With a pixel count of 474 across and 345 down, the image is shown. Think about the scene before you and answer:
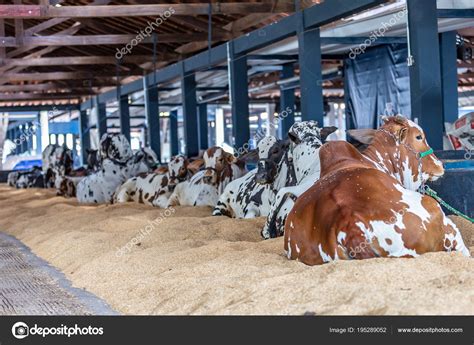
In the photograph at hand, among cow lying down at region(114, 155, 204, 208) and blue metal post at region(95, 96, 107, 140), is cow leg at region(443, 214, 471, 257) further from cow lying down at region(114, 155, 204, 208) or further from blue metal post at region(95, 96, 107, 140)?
blue metal post at region(95, 96, 107, 140)

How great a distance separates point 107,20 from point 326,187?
13870 mm

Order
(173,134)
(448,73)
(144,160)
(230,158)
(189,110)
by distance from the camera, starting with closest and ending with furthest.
Result: (230,158) < (448,73) < (144,160) < (189,110) < (173,134)

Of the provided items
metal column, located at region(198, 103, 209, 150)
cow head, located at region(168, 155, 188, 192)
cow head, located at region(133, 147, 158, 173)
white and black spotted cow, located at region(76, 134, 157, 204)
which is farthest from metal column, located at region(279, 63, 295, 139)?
metal column, located at region(198, 103, 209, 150)

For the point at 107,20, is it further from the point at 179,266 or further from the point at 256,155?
the point at 179,266

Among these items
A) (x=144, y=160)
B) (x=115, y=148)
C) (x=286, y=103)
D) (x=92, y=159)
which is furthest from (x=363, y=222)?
(x=92, y=159)

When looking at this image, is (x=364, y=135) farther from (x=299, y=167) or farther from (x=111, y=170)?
(x=111, y=170)

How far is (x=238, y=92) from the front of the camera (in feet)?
41.6

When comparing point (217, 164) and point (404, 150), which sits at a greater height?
point (404, 150)

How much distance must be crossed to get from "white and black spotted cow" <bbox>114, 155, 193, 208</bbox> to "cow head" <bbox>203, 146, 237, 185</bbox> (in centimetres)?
134

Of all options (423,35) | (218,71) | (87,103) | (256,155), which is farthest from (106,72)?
(423,35)

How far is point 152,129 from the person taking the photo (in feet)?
60.0

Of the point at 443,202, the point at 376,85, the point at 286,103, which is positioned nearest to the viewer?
the point at 443,202

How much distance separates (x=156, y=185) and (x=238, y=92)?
6.07 feet

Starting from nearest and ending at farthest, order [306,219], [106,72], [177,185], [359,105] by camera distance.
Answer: [306,219], [177,185], [359,105], [106,72]
